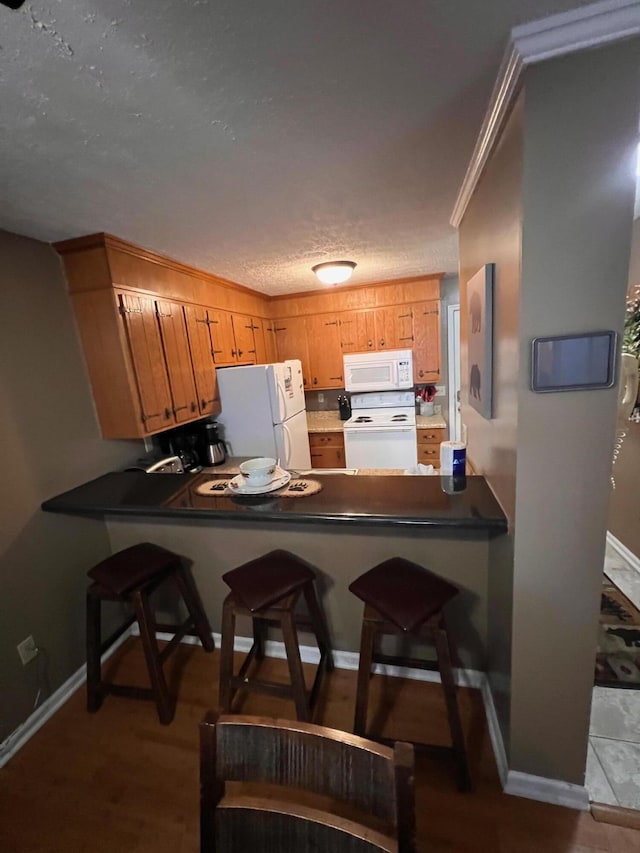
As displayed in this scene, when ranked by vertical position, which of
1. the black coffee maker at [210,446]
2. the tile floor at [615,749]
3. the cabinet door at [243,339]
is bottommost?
the tile floor at [615,749]

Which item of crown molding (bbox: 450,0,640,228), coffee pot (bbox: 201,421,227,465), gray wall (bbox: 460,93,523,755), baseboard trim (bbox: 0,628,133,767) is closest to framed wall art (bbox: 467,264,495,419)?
gray wall (bbox: 460,93,523,755)

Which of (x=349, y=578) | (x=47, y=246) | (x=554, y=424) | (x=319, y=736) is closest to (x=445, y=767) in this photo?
(x=349, y=578)

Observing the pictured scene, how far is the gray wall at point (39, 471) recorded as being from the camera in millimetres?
1625

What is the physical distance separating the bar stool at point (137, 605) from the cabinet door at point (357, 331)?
9.38ft

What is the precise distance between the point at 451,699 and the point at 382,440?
102 inches

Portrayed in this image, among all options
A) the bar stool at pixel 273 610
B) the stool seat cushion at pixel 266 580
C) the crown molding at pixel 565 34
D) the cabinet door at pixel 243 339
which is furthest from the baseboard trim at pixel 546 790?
the cabinet door at pixel 243 339

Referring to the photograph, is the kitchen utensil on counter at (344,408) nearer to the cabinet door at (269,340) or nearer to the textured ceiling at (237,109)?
the cabinet door at (269,340)

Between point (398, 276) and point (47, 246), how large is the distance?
2764mm

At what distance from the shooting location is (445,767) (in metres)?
1.39

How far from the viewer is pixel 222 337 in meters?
3.05

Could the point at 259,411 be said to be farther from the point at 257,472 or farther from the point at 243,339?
the point at 257,472

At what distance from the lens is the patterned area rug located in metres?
1.73

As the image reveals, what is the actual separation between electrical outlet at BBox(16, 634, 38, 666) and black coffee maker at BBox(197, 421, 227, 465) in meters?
1.55

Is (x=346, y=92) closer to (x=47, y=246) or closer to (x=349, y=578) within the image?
(x=47, y=246)
